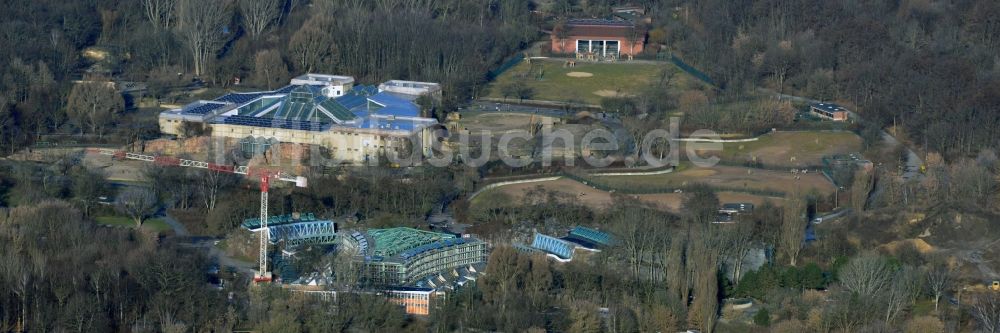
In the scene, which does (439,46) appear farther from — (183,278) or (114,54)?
(183,278)

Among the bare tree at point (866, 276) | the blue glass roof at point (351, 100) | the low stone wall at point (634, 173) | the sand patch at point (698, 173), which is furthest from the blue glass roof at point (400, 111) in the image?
the bare tree at point (866, 276)

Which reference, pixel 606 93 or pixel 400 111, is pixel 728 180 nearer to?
pixel 400 111

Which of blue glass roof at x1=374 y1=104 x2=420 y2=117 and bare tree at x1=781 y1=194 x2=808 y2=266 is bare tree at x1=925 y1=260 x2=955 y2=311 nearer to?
bare tree at x1=781 y1=194 x2=808 y2=266

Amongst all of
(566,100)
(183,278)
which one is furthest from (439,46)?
(183,278)

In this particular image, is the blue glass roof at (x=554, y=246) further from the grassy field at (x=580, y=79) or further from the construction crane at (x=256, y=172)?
the grassy field at (x=580, y=79)

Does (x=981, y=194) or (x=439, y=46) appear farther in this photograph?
(x=439, y=46)

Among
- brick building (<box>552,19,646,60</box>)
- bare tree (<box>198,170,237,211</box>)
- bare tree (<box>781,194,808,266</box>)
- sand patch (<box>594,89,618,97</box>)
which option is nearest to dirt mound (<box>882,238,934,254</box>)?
bare tree (<box>781,194,808,266</box>)

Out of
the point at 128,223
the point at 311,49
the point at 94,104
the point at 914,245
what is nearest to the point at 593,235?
the point at 914,245
